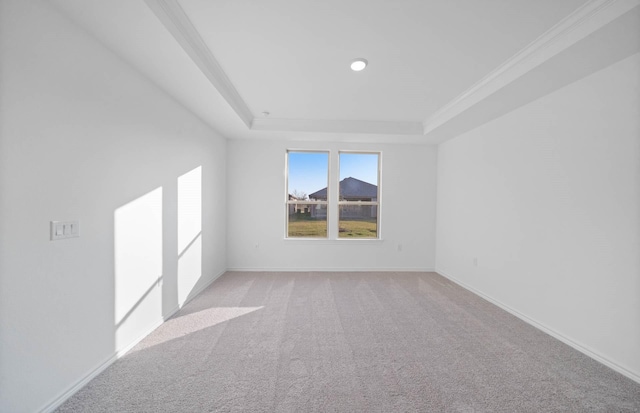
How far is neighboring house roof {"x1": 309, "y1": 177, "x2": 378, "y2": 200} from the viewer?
5.03 m

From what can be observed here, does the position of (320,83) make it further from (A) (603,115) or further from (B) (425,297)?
(B) (425,297)

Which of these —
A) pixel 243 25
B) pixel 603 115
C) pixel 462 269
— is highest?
pixel 243 25

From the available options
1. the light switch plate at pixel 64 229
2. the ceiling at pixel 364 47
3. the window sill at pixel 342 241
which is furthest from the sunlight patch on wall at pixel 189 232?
the window sill at pixel 342 241

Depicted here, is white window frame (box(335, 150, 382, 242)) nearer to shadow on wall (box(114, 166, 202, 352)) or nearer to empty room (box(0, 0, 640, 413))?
empty room (box(0, 0, 640, 413))

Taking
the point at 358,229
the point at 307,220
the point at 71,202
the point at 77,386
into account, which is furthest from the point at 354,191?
the point at 77,386

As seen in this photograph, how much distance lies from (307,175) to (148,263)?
10.1 ft

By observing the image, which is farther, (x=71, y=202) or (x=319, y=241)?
(x=319, y=241)

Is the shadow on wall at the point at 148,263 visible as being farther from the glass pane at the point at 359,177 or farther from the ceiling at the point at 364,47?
the glass pane at the point at 359,177

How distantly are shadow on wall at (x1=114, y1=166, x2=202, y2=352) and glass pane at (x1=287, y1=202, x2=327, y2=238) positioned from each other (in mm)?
1900

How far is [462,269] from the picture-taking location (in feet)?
13.5

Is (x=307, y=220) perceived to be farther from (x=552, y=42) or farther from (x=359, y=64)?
(x=552, y=42)

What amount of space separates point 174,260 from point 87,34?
2206 mm

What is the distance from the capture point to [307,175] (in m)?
5.01

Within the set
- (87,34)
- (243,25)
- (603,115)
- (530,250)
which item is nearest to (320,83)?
(243,25)
